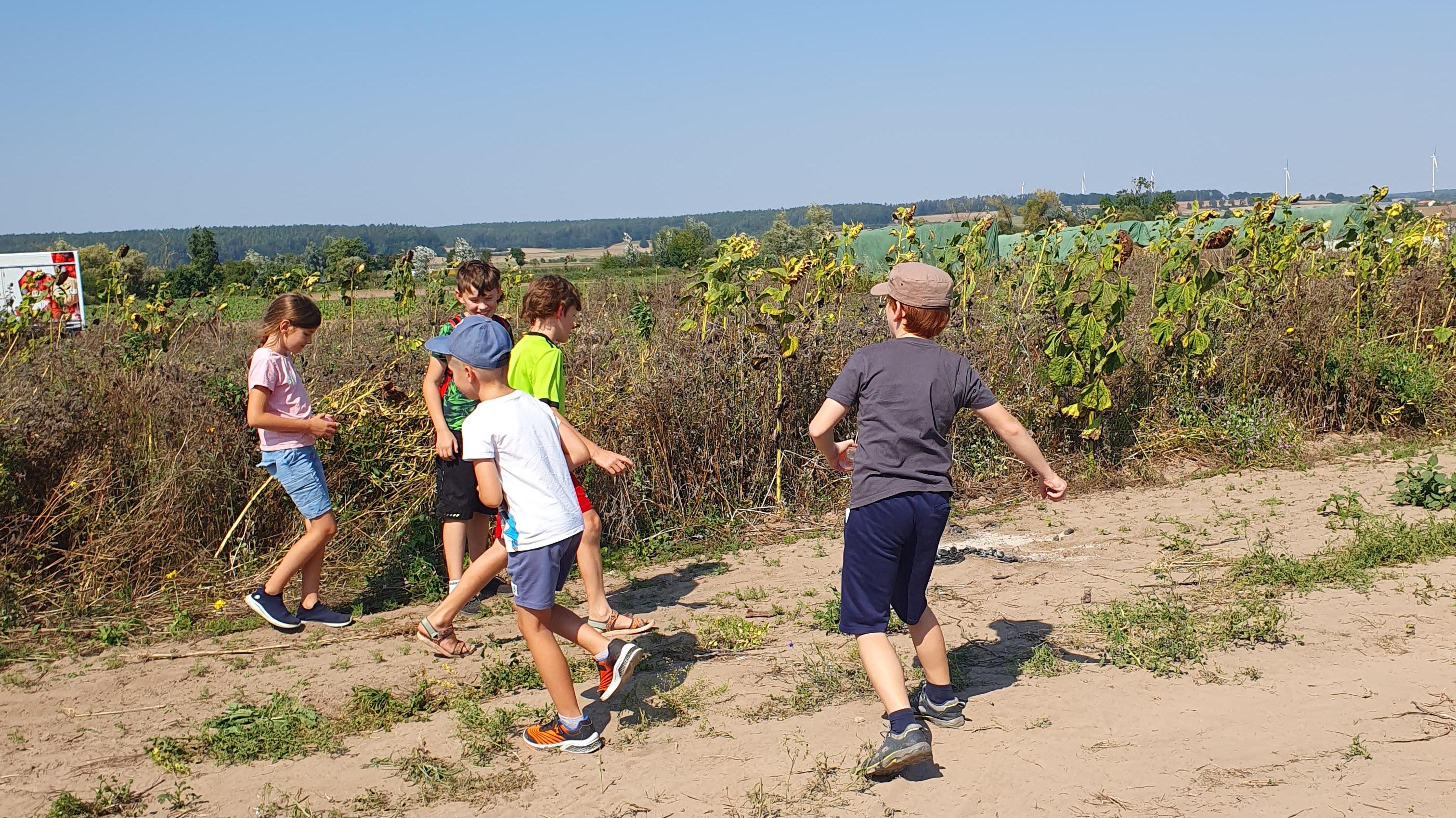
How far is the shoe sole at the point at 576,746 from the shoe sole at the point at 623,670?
0.17m

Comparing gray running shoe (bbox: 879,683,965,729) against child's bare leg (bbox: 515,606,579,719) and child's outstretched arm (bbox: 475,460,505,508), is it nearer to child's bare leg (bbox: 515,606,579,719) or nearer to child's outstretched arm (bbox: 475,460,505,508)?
child's bare leg (bbox: 515,606,579,719)

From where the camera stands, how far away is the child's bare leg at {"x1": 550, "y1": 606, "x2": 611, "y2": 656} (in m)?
4.15

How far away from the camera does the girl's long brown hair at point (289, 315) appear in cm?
520

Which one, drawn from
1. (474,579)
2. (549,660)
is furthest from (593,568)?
(549,660)

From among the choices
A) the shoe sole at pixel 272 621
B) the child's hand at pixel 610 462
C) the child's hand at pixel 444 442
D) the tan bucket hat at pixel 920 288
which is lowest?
the shoe sole at pixel 272 621

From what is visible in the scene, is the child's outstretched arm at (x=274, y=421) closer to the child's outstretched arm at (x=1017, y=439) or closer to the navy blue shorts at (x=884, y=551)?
the navy blue shorts at (x=884, y=551)

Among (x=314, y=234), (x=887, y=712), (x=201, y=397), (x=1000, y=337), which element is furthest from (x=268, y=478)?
(x=314, y=234)

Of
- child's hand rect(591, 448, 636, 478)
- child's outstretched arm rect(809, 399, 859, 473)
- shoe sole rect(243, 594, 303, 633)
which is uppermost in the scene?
child's outstretched arm rect(809, 399, 859, 473)

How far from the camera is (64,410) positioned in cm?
595

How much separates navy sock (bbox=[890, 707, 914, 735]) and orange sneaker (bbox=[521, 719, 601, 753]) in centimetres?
106

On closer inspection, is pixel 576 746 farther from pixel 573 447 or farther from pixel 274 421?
pixel 274 421

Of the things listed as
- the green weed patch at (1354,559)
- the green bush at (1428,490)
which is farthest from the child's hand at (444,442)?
the green bush at (1428,490)

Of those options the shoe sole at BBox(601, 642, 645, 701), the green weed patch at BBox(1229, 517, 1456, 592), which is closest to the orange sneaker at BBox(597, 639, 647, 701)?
the shoe sole at BBox(601, 642, 645, 701)

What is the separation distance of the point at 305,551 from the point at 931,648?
9.93 feet
